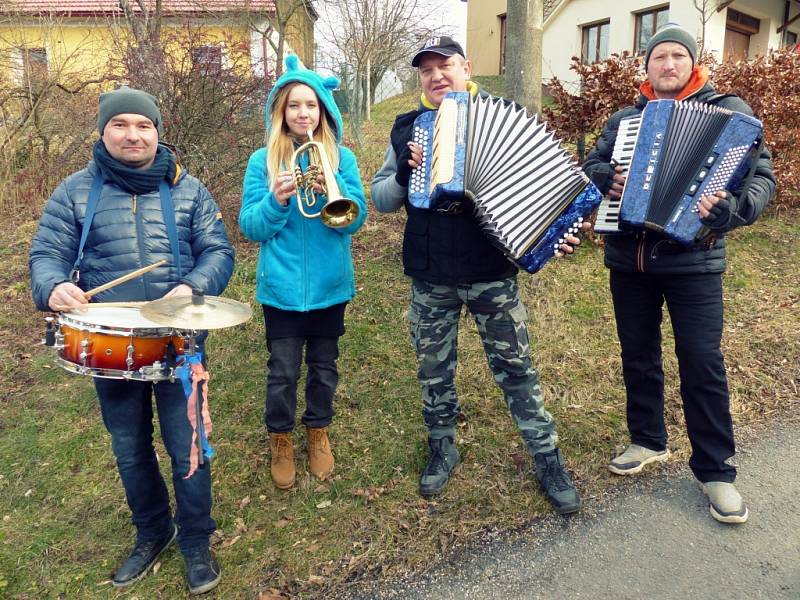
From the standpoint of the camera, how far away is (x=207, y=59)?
6.12 metres

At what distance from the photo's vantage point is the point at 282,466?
3.27 metres

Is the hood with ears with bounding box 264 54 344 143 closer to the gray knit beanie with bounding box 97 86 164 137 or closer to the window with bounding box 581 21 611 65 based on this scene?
the gray knit beanie with bounding box 97 86 164 137

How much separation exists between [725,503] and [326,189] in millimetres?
2567

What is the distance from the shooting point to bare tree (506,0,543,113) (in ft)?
18.2

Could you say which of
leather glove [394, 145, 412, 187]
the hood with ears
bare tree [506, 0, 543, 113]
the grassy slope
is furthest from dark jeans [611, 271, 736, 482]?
bare tree [506, 0, 543, 113]

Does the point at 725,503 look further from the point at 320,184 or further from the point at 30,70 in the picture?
the point at 30,70

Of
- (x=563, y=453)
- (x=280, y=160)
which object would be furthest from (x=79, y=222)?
(x=563, y=453)

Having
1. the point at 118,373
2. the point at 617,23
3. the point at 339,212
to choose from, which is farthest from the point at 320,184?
the point at 617,23

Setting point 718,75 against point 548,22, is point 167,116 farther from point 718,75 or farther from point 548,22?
point 548,22

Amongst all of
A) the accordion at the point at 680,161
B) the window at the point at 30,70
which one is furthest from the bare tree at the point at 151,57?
the accordion at the point at 680,161

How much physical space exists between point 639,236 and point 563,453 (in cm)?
140

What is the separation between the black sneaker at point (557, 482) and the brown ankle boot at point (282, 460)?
4.57ft

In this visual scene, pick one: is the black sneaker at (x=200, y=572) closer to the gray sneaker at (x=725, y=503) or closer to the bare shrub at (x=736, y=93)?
the gray sneaker at (x=725, y=503)

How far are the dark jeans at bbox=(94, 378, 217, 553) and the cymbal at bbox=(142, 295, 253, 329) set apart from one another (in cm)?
48
